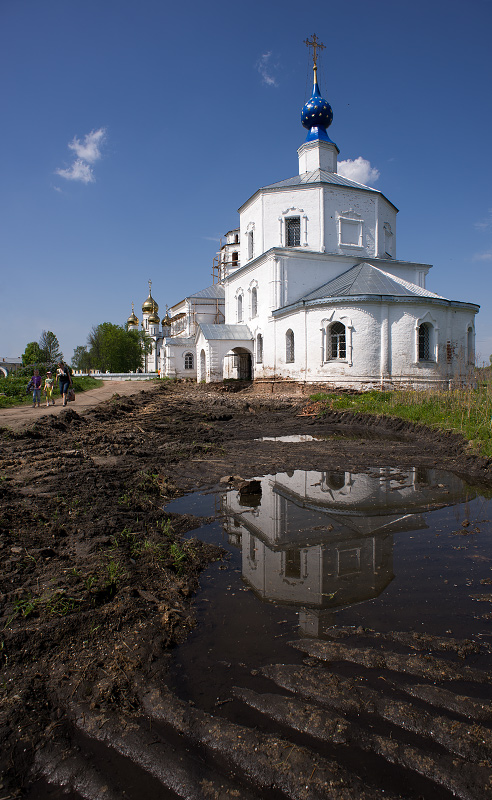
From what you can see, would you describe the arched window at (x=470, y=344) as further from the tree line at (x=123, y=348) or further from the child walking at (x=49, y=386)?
the tree line at (x=123, y=348)

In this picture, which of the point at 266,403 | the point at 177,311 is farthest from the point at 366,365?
the point at 177,311

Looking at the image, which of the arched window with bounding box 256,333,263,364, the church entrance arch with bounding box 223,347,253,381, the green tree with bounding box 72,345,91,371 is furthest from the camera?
the green tree with bounding box 72,345,91,371

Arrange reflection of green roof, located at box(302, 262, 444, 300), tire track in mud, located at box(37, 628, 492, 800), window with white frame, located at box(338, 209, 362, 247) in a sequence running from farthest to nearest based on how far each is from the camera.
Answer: window with white frame, located at box(338, 209, 362, 247) → reflection of green roof, located at box(302, 262, 444, 300) → tire track in mud, located at box(37, 628, 492, 800)

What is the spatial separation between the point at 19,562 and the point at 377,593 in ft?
9.87

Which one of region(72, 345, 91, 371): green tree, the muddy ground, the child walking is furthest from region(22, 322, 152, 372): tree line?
the muddy ground

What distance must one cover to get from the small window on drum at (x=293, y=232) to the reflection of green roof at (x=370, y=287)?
4.53 meters

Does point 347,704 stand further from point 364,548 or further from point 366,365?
point 366,365

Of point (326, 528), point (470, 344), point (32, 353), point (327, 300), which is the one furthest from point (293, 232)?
point (32, 353)

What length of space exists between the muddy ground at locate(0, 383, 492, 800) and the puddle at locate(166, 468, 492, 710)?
0.95 ft

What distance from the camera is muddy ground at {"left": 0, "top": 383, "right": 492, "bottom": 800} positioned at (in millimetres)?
2309

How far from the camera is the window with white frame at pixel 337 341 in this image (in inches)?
812

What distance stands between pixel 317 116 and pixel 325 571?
29.7 metres

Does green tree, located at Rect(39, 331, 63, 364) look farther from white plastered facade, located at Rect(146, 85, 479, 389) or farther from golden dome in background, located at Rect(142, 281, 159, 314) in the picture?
white plastered facade, located at Rect(146, 85, 479, 389)

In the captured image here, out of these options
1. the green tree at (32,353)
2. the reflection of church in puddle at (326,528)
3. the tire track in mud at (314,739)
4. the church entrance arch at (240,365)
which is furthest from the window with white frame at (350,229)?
the green tree at (32,353)
